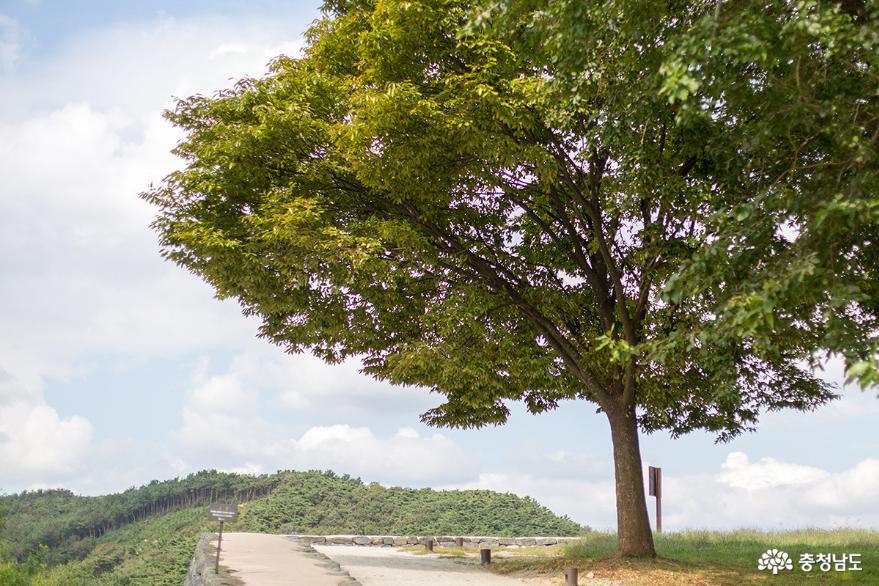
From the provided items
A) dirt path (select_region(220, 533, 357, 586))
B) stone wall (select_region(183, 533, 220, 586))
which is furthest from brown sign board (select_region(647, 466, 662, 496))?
stone wall (select_region(183, 533, 220, 586))

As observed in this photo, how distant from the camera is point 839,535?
24.5 m

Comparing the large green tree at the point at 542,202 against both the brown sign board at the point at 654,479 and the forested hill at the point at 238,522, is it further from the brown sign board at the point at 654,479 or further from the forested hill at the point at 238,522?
the forested hill at the point at 238,522

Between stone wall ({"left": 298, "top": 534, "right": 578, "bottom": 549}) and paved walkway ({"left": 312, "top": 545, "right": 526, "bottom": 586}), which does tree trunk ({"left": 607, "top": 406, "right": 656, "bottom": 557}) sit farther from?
stone wall ({"left": 298, "top": 534, "right": 578, "bottom": 549})

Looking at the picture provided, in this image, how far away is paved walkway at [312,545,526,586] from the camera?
16.0 metres

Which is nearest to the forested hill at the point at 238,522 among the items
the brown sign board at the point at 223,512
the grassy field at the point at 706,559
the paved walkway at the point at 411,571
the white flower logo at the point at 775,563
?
the grassy field at the point at 706,559

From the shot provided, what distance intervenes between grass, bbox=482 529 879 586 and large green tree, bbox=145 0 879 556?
127cm

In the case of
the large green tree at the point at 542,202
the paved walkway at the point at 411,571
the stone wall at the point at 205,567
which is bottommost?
the paved walkway at the point at 411,571

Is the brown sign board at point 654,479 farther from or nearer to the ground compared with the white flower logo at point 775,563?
farther from the ground

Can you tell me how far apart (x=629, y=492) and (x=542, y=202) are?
7169mm

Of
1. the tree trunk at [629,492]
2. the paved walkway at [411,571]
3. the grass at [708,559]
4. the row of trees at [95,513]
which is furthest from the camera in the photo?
the row of trees at [95,513]

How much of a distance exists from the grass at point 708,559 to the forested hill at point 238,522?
12904 millimetres

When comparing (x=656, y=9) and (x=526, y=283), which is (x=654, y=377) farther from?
(x=656, y=9)

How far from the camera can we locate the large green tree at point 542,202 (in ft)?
35.9

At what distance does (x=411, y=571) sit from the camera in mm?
18156
